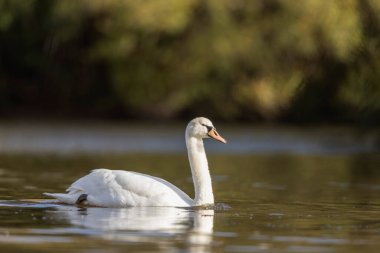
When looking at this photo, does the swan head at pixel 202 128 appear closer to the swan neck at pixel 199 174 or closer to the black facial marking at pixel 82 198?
the swan neck at pixel 199 174

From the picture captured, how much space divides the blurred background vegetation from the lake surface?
6.40 m

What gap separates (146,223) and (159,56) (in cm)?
3141

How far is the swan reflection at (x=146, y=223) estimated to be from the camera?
1161cm

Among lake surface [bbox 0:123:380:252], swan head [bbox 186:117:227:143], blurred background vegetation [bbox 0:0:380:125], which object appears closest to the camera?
lake surface [bbox 0:123:380:252]

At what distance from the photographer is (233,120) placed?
43594 mm

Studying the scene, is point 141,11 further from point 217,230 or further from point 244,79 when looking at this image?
Result: point 217,230

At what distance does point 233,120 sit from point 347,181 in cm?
2259

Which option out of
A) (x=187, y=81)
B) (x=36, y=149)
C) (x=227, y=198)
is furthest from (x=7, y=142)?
(x=227, y=198)

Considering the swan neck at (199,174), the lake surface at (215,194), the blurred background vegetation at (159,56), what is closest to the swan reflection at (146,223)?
the lake surface at (215,194)

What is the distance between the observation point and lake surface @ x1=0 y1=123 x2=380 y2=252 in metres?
11.4

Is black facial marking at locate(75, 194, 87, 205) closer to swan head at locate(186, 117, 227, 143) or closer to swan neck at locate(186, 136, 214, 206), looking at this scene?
swan neck at locate(186, 136, 214, 206)

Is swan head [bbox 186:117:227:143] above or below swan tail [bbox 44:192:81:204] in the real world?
above

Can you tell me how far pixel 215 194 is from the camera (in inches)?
709

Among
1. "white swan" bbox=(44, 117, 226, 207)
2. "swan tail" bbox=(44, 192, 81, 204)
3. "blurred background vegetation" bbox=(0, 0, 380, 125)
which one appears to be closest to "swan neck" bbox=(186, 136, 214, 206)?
"white swan" bbox=(44, 117, 226, 207)
